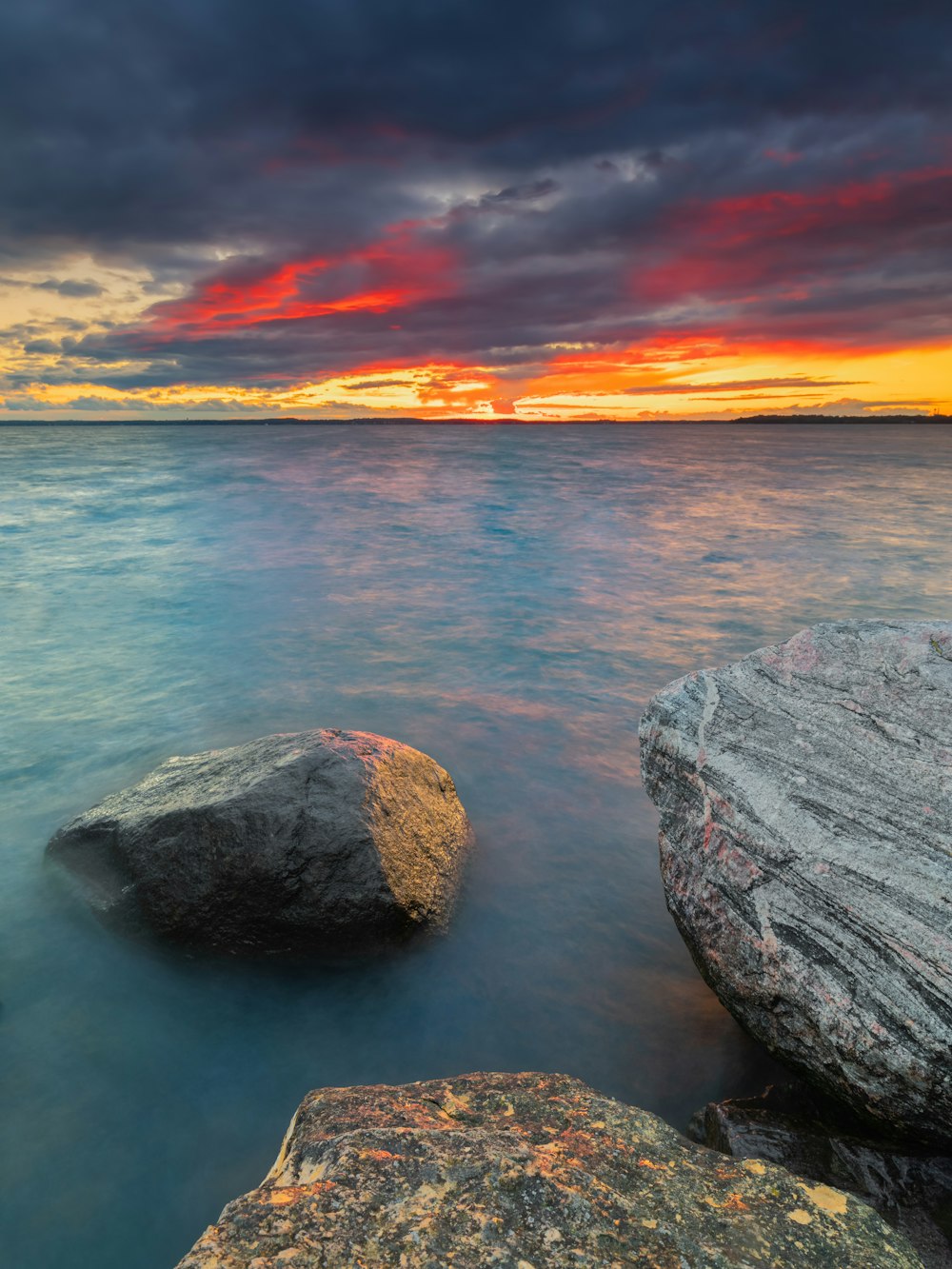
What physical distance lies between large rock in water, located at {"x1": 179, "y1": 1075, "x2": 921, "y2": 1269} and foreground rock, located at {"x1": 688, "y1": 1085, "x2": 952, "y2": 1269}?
0.63 metres

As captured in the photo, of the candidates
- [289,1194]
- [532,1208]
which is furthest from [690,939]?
[289,1194]

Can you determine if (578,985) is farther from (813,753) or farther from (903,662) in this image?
(903,662)

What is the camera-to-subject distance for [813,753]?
11.0 feet

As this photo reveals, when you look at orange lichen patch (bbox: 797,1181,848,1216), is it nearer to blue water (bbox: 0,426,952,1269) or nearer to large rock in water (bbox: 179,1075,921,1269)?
large rock in water (bbox: 179,1075,921,1269)

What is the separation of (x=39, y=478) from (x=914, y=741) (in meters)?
36.9

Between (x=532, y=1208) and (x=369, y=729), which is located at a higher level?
(x=532, y=1208)

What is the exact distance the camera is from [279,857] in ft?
12.8

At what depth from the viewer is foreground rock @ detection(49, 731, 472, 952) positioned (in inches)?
154

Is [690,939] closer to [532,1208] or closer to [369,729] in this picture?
[532,1208]

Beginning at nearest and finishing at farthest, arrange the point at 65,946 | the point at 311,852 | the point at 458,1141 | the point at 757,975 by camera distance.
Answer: the point at 458,1141 → the point at 757,975 → the point at 311,852 → the point at 65,946

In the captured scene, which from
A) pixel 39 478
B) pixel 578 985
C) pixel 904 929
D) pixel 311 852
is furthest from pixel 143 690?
pixel 39 478

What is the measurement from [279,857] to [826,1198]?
2.80 metres

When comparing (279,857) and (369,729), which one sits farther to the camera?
(369,729)

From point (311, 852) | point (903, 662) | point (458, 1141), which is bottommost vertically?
point (311, 852)
